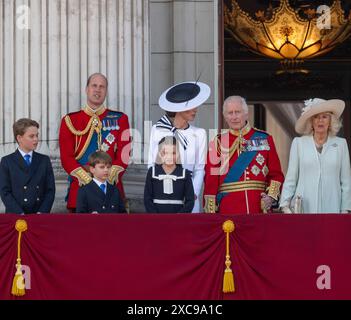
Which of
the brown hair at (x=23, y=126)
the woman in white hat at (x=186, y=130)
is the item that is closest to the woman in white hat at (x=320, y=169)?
the woman in white hat at (x=186, y=130)

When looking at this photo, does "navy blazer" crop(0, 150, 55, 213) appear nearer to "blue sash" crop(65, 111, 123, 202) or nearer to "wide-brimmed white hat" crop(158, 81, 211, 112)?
"blue sash" crop(65, 111, 123, 202)

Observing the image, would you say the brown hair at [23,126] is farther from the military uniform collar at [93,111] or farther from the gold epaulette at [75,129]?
the military uniform collar at [93,111]

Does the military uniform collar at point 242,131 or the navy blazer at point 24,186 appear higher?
the military uniform collar at point 242,131

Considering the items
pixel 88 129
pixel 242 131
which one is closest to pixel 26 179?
pixel 88 129

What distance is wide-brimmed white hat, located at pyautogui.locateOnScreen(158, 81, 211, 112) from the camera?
1357cm

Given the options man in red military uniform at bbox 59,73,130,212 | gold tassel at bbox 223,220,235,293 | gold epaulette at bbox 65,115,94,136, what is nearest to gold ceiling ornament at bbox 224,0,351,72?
man in red military uniform at bbox 59,73,130,212

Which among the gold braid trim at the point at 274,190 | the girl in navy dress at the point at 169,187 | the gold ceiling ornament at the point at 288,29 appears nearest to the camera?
the girl in navy dress at the point at 169,187

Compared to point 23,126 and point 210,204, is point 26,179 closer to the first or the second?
point 23,126

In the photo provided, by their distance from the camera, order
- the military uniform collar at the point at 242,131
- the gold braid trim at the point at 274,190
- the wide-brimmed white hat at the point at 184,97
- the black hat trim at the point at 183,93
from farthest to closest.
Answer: the black hat trim at the point at 183,93
the wide-brimmed white hat at the point at 184,97
the military uniform collar at the point at 242,131
the gold braid trim at the point at 274,190

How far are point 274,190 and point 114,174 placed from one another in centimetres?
147

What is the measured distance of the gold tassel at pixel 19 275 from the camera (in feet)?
39.5

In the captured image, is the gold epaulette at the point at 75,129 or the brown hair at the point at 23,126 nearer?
the brown hair at the point at 23,126

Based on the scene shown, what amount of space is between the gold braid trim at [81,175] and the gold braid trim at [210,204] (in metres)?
1.05

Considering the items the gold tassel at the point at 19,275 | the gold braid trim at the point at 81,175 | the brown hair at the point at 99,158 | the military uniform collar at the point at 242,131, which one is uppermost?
the military uniform collar at the point at 242,131
